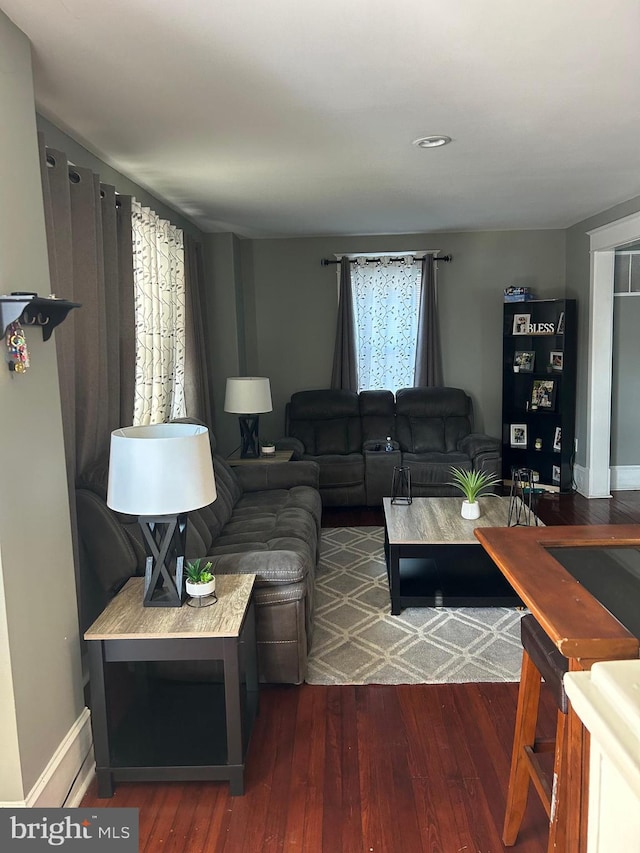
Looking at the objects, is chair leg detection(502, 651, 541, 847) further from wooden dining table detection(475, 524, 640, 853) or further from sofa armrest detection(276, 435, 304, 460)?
sofa armrest detection(276, 435, 304, 460)

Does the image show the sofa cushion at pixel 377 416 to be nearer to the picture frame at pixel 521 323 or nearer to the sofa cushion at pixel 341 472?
the sofa cushion at pixel 341 472

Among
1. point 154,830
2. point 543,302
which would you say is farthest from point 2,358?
point 543,302

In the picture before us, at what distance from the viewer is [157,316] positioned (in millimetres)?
3904

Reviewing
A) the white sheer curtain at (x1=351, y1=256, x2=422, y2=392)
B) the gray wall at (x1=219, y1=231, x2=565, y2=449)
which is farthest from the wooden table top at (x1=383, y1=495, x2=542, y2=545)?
the gray wall at (x1=219, y1=231, x2=565, y2=449)

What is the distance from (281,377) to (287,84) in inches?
166

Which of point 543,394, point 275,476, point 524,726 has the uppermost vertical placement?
point 543,394

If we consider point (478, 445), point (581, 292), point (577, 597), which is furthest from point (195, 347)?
point (577, 597)

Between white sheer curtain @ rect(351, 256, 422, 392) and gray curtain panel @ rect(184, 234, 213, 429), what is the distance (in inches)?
70.2

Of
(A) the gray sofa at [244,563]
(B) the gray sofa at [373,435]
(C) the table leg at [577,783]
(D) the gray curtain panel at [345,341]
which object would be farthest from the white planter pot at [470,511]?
(D) the gray curtain panel at [345,341]

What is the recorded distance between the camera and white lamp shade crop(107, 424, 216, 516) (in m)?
2.12

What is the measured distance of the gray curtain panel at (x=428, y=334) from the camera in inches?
239

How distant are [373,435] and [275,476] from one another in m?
1.71

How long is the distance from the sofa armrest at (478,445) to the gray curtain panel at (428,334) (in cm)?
75

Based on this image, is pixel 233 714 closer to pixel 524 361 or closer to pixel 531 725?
pixel 531 725
